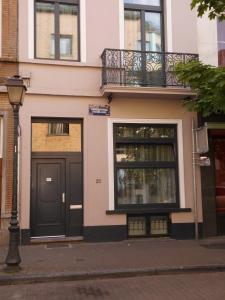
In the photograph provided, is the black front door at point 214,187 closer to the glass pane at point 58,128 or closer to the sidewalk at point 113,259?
the sidewalk at point 113,259

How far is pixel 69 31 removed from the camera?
508 inches

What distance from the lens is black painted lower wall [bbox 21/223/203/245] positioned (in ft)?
39.9

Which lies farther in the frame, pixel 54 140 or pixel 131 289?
pixel 54 140

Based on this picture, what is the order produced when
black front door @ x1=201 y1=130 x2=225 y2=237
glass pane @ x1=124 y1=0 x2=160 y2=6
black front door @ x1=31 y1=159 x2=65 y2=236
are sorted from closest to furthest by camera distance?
black front door @ x1=31 y1=159 x2=65 y2=236
black front door @ x1=201 y1=130 x2=225 y2=237
glass pane @ x1=124 y1=0 x2=160 y2=6

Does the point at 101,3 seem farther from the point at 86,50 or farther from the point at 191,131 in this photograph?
the point at 191,131

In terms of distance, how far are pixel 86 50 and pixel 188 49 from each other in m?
3.24

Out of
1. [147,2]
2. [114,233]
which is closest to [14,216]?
[114,233]

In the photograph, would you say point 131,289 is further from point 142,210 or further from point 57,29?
point 57,29

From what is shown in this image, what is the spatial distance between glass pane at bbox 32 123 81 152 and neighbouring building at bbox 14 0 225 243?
1.2 inches

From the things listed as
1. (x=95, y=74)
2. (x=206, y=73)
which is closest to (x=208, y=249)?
(x=206, y=73)

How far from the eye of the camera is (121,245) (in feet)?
38.9

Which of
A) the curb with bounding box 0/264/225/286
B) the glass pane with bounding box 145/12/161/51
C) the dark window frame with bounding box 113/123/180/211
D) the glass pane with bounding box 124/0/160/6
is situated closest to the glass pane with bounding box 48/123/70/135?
the dark window frame with bounding box 113/123/180/211

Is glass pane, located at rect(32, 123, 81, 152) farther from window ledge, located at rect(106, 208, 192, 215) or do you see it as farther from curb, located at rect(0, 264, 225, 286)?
curb, located at rect(0, 264, 225, 286)

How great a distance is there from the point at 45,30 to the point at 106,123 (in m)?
3.31
